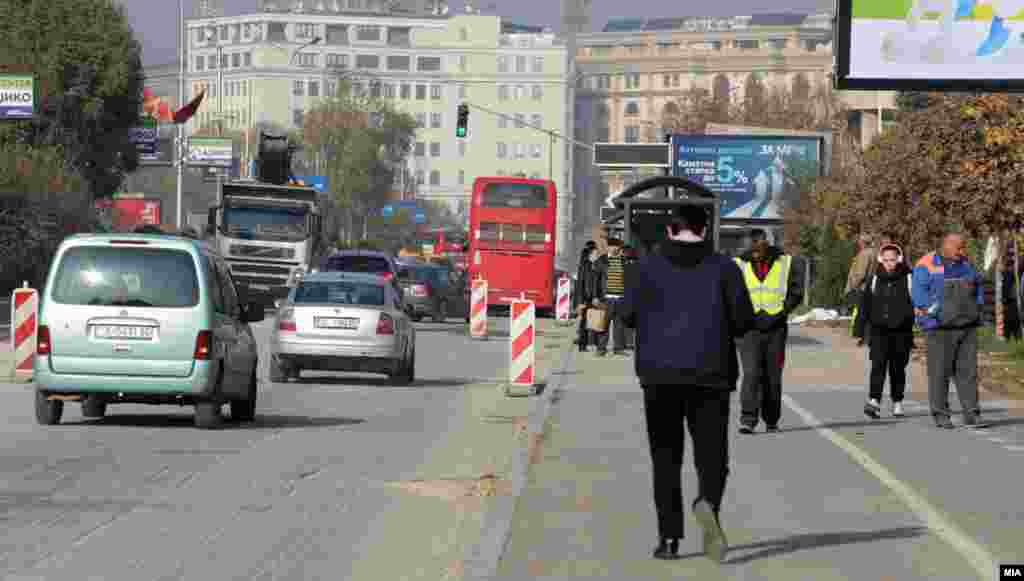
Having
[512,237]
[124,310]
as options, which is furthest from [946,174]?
[512,237]

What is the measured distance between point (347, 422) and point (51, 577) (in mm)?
10812

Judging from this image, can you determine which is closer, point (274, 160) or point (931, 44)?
point (931, 44)

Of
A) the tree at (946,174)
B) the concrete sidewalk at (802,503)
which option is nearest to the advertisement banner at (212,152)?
the tree at (946,174)

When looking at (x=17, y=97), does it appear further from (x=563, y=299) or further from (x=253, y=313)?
(x=253, y=313)

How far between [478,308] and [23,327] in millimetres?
18364

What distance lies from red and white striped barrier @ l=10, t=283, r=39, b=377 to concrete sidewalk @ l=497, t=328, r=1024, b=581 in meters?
7.51

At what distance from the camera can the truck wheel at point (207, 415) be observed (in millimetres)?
19125

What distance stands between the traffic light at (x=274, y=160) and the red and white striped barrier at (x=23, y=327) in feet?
113

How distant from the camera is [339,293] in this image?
27.7m

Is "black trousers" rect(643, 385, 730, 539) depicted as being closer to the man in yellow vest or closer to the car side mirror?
the man in yellow vest

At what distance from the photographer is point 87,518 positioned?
490 inches

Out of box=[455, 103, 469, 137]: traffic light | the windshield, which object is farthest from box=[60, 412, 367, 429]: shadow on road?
box=[455, 103, 469, 137]: traffic light

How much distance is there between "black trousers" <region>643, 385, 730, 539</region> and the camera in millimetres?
10898

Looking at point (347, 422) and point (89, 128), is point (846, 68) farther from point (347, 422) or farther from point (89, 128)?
point (89, 128)
